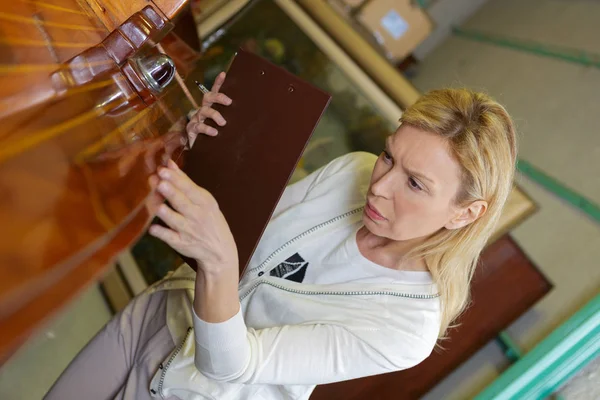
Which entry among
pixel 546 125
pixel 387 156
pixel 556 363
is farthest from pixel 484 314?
pixel 546 125

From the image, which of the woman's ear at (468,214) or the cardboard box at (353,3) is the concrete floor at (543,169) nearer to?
the woman's ear at (468,214)

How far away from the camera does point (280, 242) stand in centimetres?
106

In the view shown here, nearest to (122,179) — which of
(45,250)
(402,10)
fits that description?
(45,250)

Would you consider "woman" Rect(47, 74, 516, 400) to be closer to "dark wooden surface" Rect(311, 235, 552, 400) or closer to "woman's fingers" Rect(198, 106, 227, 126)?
"woman's fingers" Rect(198, 106, 227, 126)

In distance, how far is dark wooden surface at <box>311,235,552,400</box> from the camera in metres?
1.50

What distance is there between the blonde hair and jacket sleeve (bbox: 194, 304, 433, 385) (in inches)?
6.1

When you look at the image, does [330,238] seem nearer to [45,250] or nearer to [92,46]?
[92,46]

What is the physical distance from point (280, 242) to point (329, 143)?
3.36 ft

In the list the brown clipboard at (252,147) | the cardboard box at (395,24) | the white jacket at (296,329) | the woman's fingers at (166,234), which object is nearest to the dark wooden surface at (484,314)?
the white jacket at (296,329)

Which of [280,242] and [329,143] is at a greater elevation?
[280,242]

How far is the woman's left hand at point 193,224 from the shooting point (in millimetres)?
495

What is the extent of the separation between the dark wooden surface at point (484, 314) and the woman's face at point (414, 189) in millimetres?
684

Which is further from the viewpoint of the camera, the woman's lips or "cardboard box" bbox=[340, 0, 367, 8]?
"cardboard box" bbox=[340, 0, 367, 8]

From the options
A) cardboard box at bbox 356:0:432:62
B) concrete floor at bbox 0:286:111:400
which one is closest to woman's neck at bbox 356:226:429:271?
concrete floor at bbox 0:286:111:400
